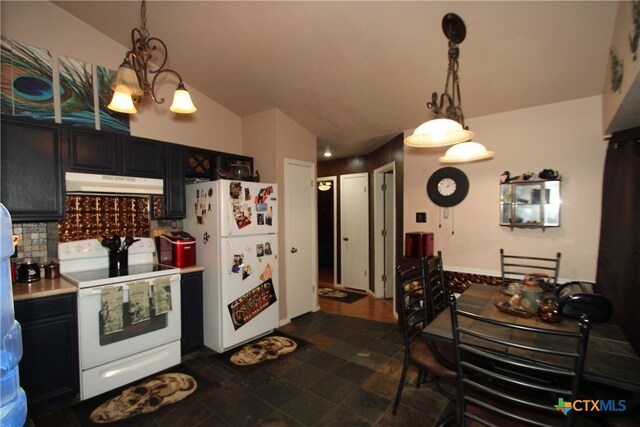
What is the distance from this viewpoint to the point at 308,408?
6.99 ft

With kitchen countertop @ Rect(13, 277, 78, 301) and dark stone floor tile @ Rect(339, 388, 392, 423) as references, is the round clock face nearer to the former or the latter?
dark stone floor tile @ Rect(339, 388, 392, 423)

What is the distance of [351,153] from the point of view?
5.03 m

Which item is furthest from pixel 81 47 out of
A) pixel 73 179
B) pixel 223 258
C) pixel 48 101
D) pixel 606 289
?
pixel 606 289

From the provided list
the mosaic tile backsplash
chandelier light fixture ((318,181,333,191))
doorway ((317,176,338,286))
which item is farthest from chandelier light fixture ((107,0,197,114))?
doorway ((317,176,338,286))

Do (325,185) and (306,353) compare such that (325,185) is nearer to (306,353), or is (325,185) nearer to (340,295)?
(340,295)

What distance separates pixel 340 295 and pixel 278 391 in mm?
2669

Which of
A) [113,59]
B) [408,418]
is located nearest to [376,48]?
[113,59]

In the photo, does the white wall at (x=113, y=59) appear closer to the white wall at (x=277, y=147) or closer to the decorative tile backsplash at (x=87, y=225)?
the white wall at (x=277, y=147)

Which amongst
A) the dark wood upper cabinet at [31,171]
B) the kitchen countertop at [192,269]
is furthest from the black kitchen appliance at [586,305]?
the dark wood upper cabinet at [31,171]

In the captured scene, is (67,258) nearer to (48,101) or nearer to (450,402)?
(48,101)

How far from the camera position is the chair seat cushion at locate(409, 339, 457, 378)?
1777mm

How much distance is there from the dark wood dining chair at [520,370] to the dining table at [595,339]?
81 mm

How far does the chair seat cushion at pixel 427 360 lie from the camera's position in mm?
1777

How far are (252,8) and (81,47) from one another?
5.66ft
